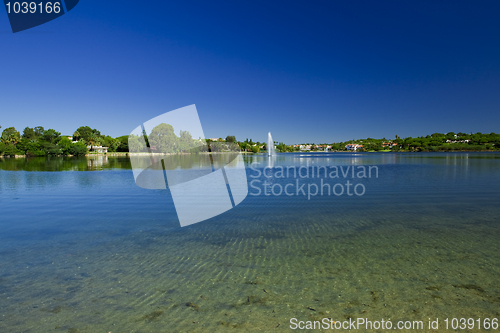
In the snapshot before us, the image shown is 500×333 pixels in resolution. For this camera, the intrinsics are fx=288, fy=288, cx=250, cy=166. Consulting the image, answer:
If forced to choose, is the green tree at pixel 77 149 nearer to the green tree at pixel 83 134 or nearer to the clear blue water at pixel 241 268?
the green tree at pixel 83 134

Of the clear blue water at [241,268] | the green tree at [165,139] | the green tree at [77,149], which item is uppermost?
the green tree at [165,139]

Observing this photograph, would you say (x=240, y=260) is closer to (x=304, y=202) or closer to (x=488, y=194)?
(x=304, y=202)

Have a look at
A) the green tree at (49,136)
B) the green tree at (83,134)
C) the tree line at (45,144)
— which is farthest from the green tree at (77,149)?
the green tree at (83,134)

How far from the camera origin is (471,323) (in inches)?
149

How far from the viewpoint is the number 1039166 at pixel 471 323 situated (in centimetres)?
373

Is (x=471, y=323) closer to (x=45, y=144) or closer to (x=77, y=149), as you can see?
(x=77, y=149)

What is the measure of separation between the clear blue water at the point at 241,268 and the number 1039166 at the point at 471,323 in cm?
10

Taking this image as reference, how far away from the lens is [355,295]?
175 inches

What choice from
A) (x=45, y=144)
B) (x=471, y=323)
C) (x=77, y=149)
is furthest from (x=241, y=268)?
(x=45, y=144)

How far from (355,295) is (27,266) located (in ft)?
20.0

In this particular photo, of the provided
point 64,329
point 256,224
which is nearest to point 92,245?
point 64,329

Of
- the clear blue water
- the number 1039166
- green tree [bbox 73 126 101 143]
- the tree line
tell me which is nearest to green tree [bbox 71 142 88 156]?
the tree line

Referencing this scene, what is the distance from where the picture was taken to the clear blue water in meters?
3.98

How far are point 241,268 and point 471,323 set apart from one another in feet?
11.5
